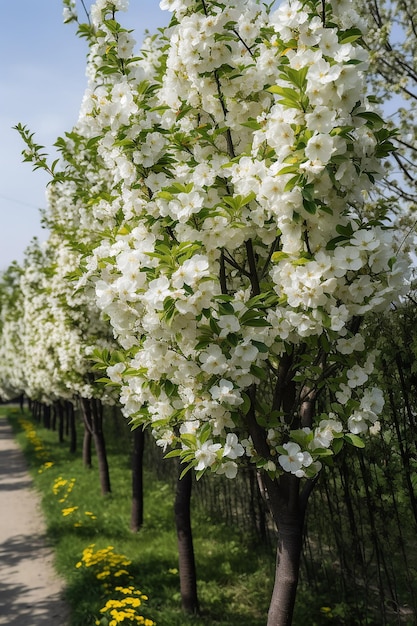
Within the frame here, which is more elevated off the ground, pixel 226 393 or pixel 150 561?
pixel 226 393

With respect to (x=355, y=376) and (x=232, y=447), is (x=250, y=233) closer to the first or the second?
(x=355, y=376)

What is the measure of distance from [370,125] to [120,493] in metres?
10.5

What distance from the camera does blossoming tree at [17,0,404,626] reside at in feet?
8.88

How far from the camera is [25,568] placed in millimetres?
8812

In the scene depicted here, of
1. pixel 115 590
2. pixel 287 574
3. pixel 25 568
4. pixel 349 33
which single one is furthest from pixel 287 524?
pixel 25 568

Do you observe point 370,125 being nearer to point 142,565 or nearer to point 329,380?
point 329,380

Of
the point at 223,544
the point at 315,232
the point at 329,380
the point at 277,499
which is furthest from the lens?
the point at 223,544

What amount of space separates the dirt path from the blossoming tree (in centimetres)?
477

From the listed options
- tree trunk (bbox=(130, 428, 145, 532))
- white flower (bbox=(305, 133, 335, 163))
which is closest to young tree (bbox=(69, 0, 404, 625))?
white flower (bbox=(305, 133, 335, 163))

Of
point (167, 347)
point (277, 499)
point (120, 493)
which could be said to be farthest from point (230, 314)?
point (120, 493)

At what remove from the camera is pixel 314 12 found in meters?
2.88

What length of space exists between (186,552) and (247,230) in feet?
16.1

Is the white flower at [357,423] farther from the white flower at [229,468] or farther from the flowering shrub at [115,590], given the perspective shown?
the flowering shrub at [115,590]

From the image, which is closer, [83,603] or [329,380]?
[329,380]
